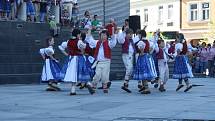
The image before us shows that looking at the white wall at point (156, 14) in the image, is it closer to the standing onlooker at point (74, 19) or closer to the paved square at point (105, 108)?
the standing onlooker at point (74, 19)

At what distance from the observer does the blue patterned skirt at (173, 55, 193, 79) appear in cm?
1756

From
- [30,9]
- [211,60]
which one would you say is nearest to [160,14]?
[211,60]

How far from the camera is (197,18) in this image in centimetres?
5650

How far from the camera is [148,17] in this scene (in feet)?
203

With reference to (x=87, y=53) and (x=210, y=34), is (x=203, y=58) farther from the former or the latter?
(x=210, y=34)

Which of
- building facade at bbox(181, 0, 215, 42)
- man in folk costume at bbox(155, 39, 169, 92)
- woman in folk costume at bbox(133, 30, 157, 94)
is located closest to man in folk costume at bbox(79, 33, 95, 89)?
woman in folk costume at bbox(133, 30, 157, 94)

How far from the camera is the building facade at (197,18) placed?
54756mm

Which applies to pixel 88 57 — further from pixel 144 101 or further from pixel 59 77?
pixel 144 101

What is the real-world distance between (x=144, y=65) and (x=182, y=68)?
1.65 m

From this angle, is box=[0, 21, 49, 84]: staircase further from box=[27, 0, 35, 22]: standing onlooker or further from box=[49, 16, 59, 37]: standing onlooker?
box=[27, 0, 35, 22]: standing onlooker

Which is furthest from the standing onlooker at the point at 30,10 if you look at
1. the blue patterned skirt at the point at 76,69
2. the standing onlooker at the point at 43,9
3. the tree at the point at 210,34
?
the tree at the point at 210,34

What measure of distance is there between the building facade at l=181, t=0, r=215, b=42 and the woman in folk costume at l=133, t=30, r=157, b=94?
37635 millimetres

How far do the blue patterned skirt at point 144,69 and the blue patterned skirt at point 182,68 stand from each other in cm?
124

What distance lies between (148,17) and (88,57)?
1782 inches
